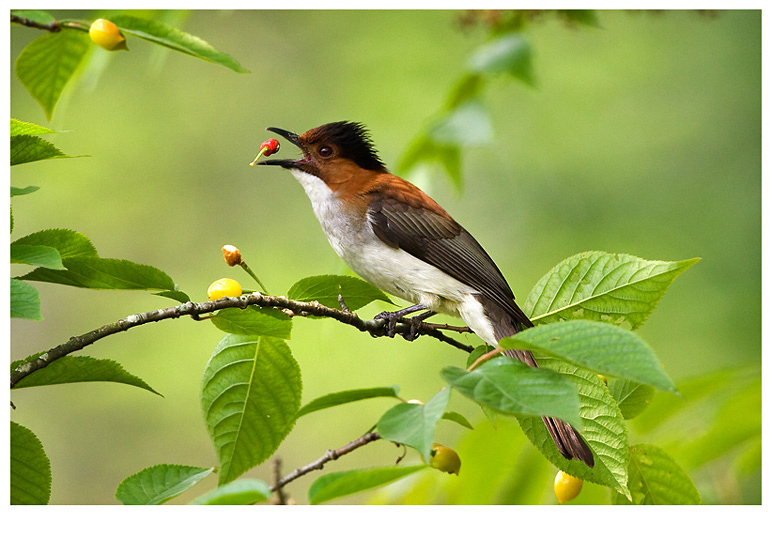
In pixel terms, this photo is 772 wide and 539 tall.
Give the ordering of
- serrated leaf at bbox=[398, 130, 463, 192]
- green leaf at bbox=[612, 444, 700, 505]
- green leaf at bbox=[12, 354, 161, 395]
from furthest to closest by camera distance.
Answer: serrated leaf at bbox=[398, 130, 463, 192] < green leaf at bbox=[612, 444, 700, 505] < green leaf at bbox=[12, 354, 161, 395]

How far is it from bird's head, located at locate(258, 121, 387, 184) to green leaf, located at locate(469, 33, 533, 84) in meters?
0.35

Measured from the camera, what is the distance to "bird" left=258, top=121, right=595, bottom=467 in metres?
1.57

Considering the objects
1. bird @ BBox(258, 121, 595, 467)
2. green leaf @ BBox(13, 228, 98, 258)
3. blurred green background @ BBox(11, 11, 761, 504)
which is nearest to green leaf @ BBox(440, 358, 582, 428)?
green leaf @ BBox(13, 228, 98, 258)

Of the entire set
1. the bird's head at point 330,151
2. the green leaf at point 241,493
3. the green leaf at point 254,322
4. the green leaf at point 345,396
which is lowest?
the green leaf at point 241,493

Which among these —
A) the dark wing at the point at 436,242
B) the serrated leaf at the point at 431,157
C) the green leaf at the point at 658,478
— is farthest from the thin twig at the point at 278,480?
the serrated leaf at the point at 431,157

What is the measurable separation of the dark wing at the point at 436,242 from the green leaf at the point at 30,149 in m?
0.86

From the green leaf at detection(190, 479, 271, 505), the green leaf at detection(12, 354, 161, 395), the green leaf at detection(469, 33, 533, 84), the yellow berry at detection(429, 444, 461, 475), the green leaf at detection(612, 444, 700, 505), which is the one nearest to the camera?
the green leaf at detection(190, 479, 271, 505)

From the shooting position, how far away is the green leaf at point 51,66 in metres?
1.19

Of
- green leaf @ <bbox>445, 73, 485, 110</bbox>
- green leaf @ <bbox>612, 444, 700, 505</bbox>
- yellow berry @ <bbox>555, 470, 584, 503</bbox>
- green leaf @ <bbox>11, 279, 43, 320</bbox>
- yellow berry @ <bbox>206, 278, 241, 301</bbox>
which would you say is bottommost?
green leaf @ <bbox>612, 444, 700, 505</bbox>

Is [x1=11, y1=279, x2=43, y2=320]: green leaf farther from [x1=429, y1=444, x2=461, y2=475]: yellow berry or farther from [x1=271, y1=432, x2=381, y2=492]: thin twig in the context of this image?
[x1=429, y1=444, x2=461, y2=475]: yellow berry

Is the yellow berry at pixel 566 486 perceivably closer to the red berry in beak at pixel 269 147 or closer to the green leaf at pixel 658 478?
the green leaf at pixel 658 478

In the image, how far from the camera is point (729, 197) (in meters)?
3.45
